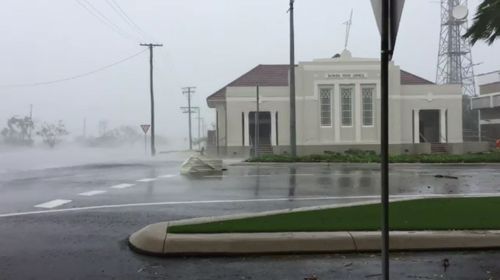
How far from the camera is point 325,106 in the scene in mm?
48188

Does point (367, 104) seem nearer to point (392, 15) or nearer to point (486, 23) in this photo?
point (486, 23)

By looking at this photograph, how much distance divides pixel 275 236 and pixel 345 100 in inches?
1639

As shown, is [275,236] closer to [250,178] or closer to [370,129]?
[250,178]

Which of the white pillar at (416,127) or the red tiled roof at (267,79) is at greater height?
the red tiled roof at (267,79)

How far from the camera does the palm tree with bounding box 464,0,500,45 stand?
10867 millimetres

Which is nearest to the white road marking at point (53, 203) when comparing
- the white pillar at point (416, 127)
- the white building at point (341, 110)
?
the white building at point (341, 110)

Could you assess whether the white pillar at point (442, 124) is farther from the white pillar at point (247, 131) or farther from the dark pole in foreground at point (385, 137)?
the dark pole in foreground at point (385, 137)

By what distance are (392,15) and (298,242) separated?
139 inches

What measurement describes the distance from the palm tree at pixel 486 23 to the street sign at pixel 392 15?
704 centimetres

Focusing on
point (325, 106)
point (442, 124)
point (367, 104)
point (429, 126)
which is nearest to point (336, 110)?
point (325, 106)

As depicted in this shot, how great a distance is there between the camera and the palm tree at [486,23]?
10.9 meters

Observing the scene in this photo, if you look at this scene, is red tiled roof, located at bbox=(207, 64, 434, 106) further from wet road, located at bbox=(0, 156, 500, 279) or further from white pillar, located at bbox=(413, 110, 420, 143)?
wet road, located at bbox=(0, 156, 500, 279)

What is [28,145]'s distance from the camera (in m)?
87.4

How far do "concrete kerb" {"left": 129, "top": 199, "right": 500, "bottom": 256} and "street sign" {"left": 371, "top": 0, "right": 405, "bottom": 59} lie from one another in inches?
128
